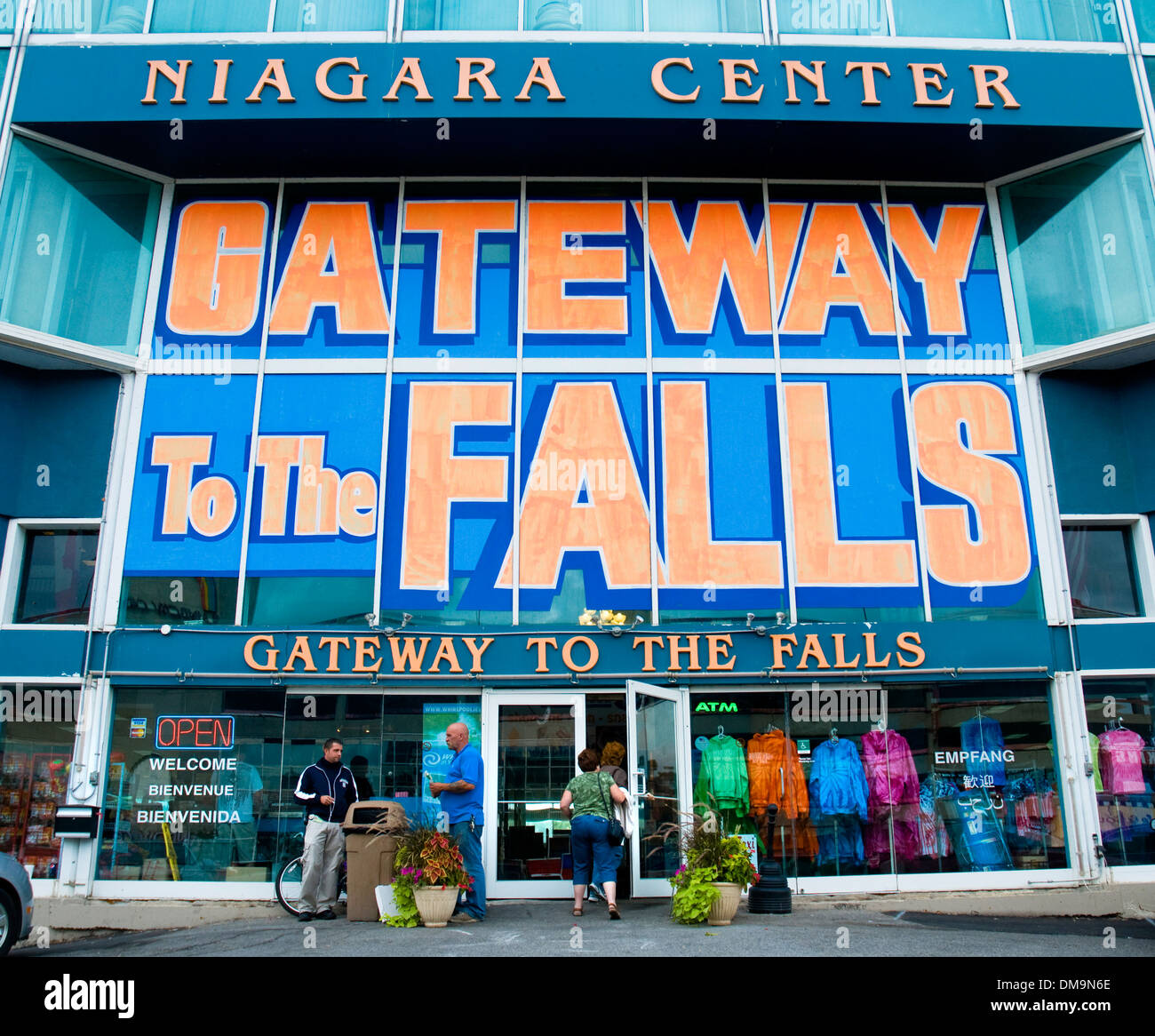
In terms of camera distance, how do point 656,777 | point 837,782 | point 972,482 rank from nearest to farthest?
point 656,777 < point 837,782 < point 972,482

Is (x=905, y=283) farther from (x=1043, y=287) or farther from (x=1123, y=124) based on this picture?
(x=1123, y=124)

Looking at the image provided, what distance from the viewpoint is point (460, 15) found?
14.9 meters

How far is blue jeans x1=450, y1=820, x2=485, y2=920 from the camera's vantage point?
10586 mm

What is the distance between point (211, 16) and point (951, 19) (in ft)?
36.3

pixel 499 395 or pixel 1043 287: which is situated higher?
pixel 1043 287

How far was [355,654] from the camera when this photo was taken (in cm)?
1283

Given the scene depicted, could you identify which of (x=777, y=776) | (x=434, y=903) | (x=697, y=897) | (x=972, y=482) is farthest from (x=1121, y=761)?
(x=434, y=903)

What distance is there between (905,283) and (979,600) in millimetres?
4727

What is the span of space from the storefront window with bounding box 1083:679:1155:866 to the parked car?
40.1 ft

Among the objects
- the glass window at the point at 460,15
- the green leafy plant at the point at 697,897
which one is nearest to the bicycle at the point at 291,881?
the green leafy plant at the point at 697,897

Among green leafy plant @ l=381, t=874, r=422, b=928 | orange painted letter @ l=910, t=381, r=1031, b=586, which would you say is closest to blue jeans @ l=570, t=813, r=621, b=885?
green leafy plant @ l=381, t=874, r=422, b=928

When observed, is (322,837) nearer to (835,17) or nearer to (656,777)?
(656,777)

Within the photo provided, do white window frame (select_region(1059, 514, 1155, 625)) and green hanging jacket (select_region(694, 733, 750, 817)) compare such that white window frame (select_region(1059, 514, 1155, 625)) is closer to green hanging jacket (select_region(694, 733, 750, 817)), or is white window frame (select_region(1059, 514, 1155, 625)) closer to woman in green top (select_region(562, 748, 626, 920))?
green hanging jacket (select_region(694, 733, 750, 817))
